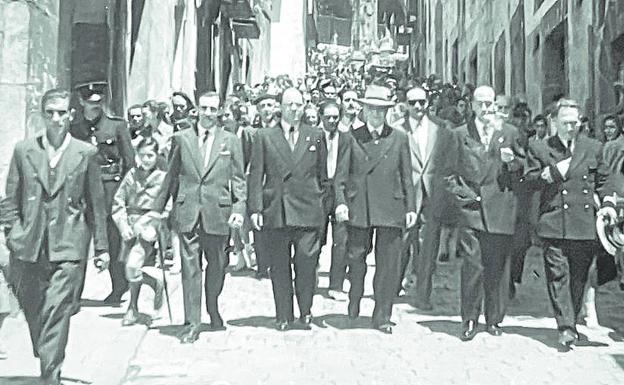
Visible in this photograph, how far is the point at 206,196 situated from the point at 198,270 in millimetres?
575

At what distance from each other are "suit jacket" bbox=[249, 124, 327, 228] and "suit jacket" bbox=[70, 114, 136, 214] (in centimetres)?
147

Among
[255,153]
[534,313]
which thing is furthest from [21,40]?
[534,313]

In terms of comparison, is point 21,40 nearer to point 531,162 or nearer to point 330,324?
point 330,324

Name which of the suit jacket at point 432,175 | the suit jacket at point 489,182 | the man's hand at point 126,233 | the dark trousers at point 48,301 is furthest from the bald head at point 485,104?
the dark trousers at point 48,301

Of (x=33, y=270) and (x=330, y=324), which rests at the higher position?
(x=33, y=270)

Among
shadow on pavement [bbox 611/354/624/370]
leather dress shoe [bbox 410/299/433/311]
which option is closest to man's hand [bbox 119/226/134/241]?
leather dress shoe [bbox 410/299/433/311]

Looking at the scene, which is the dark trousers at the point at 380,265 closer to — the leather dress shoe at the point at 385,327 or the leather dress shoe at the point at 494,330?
the leather dress shoe at the point at 385,327

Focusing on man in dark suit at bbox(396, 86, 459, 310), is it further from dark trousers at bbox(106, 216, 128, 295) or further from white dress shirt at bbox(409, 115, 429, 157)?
dark trousers at bbox(106, 216, 128, 295)

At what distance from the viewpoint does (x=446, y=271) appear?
11438 millimetres

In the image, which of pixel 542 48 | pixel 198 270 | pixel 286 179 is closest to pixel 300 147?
pixel 286 179

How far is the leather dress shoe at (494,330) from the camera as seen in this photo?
7691 millimetres

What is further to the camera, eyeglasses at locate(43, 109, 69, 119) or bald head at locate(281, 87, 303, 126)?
bald head at locate(281, 87, 303, 126)

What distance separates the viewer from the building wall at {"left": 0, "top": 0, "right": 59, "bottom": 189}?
844cm

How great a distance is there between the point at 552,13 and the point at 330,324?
11414 millimetres
